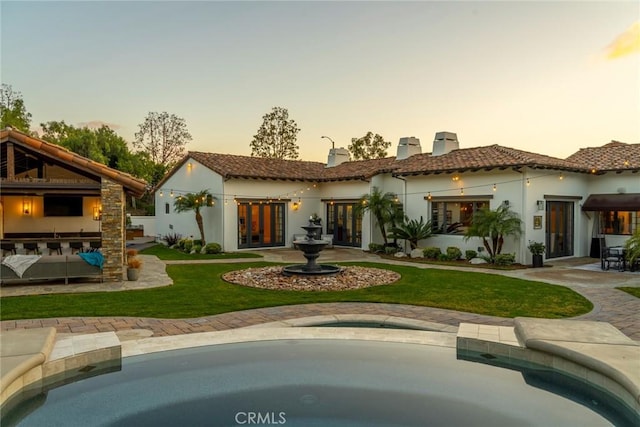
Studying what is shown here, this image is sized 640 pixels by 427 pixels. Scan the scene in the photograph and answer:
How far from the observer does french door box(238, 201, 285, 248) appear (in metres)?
21.8

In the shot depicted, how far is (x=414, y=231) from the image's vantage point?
19.1 m

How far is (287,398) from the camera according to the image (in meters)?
5.08

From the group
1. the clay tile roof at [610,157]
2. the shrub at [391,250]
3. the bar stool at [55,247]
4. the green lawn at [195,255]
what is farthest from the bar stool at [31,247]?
the clay tile roof at [610,157]

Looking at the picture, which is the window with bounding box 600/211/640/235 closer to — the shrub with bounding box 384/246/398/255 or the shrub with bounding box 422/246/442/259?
the shrub with bounding box 422/246/442/259

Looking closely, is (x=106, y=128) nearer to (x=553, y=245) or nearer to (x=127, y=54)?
(x=127, y=54)

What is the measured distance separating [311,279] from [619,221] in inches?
579

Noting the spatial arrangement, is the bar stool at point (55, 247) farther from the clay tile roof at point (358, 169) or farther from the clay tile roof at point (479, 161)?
the clay tile roof at point (479, 161)

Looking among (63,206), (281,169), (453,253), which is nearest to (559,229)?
(453,253)

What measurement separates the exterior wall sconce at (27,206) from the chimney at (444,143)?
1888 cm

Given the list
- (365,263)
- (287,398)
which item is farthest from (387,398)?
(365,263)

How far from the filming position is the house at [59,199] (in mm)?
12414

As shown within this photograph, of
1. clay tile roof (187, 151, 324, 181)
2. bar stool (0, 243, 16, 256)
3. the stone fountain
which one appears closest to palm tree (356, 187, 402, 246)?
clay tile roof (187, 151, 324, 181)

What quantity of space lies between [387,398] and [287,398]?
1195 mm

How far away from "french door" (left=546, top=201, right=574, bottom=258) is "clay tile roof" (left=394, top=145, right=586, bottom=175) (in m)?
1.76
